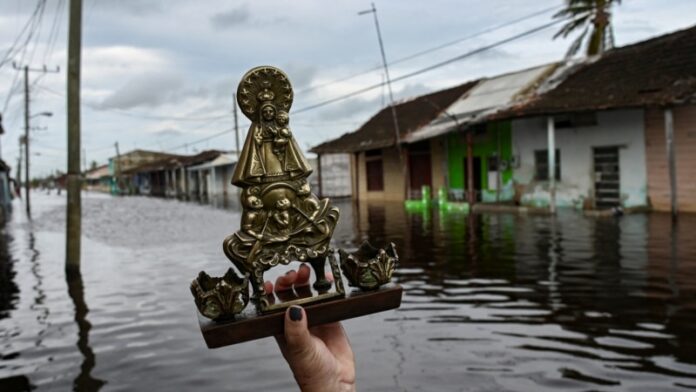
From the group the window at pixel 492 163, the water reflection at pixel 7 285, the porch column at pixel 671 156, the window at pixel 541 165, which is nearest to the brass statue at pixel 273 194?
the water reflection at pixel 7 285

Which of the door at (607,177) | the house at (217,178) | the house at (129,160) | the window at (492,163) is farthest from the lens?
the house at (129,160)

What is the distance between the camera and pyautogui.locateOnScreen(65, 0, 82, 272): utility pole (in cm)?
947

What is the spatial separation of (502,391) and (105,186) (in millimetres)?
107106

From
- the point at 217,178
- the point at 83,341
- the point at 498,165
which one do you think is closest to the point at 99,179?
the point at 217,178

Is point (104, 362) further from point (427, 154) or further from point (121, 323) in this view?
point (427, 154)

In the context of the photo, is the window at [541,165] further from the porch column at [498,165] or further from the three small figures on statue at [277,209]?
the three small figures on statue at [277,209]

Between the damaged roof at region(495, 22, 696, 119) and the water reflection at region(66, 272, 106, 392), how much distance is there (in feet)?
42.5

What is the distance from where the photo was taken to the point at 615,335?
5293 mm

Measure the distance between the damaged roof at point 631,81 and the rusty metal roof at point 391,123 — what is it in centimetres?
641

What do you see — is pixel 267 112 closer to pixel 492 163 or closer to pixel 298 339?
pixel 298 339

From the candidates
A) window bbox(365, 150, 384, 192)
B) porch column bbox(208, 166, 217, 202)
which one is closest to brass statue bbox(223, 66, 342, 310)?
window bbox(365, 150, 384, 192)

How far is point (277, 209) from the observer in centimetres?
265

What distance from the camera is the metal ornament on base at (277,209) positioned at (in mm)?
2600

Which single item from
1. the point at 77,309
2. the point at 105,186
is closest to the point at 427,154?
the point at 77,309
